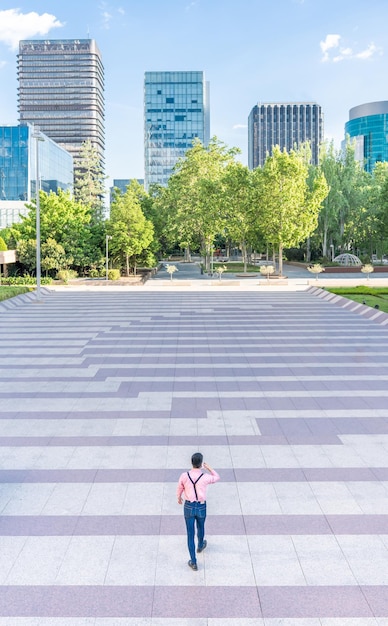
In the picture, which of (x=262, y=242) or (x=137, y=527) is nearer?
(x=137, y=527)

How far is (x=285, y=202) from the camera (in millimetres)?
53344

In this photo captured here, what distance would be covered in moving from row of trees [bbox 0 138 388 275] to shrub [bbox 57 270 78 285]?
0.97 metres

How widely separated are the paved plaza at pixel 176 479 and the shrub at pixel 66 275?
1181 inches

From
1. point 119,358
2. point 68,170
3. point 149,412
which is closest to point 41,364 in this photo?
point 119,358

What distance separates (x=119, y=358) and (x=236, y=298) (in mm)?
19649

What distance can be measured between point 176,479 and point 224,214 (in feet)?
167

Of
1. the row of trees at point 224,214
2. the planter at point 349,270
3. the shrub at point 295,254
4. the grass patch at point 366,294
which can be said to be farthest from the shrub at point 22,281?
the shrub at point 295,254

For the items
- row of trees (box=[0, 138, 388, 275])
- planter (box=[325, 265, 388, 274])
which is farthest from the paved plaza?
planter (box=[325, 265, 388, 274])

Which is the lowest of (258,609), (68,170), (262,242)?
(258,609)

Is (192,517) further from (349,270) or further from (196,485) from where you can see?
(349,270)

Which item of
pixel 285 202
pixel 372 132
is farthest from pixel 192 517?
pixel 372 132

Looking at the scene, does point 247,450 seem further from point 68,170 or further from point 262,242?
point 68,170

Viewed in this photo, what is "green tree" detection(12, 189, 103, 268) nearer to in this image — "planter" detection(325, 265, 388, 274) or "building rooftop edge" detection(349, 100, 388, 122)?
"planter" detection(325, 265, 388, 274)

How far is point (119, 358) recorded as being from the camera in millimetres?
17281
